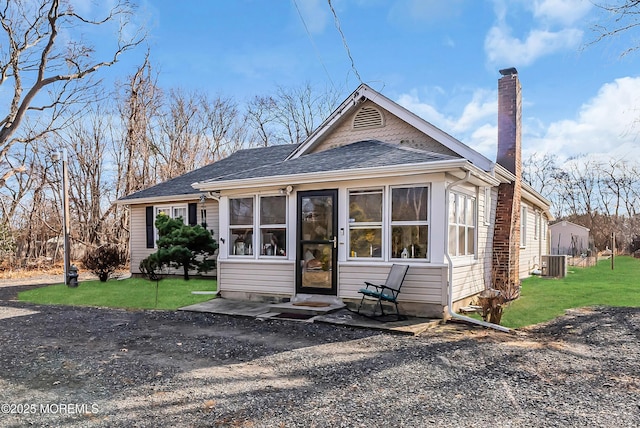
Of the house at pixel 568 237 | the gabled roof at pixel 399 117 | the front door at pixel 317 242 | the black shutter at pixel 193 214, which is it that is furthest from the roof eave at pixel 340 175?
the house at pixel 568 237

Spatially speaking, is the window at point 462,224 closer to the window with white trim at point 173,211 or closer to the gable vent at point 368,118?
the gable vent at point 368,118

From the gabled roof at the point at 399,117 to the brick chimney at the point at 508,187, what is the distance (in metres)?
1.90

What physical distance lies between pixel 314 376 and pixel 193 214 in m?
9.83

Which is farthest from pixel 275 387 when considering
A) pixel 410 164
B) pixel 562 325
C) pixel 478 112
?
pixel 478 112

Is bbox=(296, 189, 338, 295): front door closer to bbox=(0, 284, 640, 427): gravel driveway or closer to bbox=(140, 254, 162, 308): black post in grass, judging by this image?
bbox=(0, 284, 640, 427): gravel driveway

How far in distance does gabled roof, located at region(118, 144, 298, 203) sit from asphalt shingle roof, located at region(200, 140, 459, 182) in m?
4.67

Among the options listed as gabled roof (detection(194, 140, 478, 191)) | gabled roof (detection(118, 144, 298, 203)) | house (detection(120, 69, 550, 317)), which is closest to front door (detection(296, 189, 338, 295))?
house (detection(120, 69, 550, 317))

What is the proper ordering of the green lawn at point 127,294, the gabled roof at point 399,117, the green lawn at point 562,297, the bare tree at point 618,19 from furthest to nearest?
the green lawn at point 127,294
the gabled roof at point 399,117
the green lawn at point 562,297
the bare tree at point 618,19

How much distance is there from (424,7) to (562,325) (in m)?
6.17

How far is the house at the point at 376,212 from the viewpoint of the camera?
732 cm

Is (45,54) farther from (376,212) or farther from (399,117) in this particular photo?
(376,212)

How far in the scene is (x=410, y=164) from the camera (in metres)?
7.12

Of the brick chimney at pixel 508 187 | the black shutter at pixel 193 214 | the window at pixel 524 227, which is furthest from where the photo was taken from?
the window at pixel 524 227

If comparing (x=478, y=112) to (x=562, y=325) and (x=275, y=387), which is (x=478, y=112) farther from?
(x=275, y=387)
